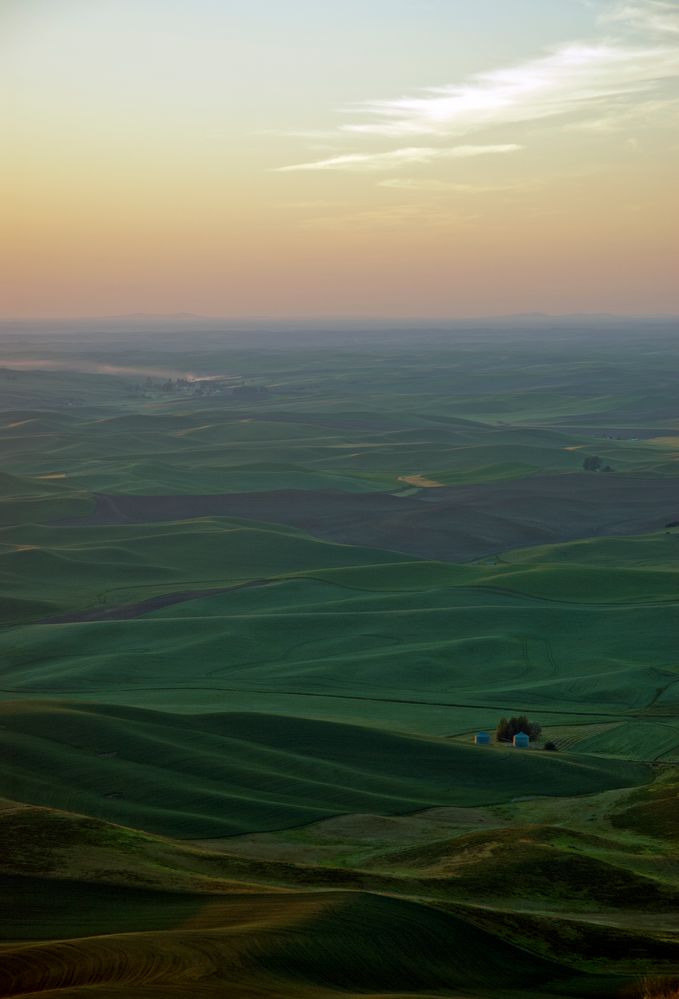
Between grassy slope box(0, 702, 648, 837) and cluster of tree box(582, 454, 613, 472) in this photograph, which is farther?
cluster of tree box(582, 454, 613, 472)

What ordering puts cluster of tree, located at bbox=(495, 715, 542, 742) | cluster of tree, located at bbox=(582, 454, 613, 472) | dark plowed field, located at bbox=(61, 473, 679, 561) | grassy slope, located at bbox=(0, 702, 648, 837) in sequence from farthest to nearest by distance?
cluster of tree, located at bbox=(582, 454, 613, 472) → dark plowed field, located at bbox=(61, 473, 679, 561) → cluster of tree, located at bbox=(495, 715, 542, 742) → grassy slope, located at bbox=(0, 702, 648, 837)

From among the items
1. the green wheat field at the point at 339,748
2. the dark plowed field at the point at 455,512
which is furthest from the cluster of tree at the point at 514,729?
the dark plowed field at the point at 455,512

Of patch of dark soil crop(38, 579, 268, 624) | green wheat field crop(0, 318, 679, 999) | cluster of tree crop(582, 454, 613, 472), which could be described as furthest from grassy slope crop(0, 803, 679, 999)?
cluster of tree crop(582, 454, 613, 472)

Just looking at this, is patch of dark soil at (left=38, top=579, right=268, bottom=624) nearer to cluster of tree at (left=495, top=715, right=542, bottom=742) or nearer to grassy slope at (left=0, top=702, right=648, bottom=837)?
grassy slope at (left=0, top=702, right=648, bottom=837)

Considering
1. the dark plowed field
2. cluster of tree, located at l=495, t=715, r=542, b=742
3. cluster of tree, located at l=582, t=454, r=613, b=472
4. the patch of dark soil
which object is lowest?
the patch of dark soil

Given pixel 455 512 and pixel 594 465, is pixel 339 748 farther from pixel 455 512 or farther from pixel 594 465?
pixel 594 465

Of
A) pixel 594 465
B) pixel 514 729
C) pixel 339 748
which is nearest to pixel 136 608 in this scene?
pixel 339 748

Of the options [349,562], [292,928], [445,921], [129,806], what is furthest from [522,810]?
[349,562]

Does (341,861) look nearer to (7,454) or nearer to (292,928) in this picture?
(292,928)
